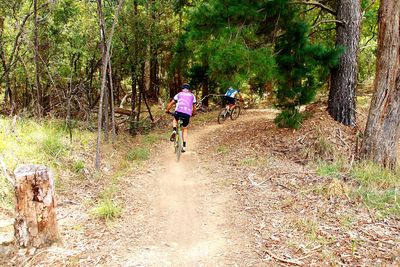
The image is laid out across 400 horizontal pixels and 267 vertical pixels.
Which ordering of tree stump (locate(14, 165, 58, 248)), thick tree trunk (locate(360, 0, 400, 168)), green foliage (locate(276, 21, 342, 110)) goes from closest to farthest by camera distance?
tree stump (locate(14, 165, 58, 248)), thick tree trunk (locate(360, 0, 400, 168)), green foliage (locate(276, 21, 342, 110))

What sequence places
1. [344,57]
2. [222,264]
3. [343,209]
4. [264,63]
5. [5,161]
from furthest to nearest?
[344,57] → [264,63] → [5,161] → [343,209] → [222,264]

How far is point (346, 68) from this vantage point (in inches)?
396

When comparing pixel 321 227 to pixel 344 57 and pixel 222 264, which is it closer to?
pixel 222 264

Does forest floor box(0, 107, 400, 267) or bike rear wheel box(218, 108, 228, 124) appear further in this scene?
bike rear wheel box(218, 108, 228, 124)

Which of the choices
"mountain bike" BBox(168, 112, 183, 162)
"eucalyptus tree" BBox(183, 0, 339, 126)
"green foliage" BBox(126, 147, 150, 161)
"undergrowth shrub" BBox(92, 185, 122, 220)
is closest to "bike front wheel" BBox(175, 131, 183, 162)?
"mountain bike" BBox(168, 112, 183, 162)

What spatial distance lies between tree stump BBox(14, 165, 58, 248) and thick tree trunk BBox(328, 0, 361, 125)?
329 inches

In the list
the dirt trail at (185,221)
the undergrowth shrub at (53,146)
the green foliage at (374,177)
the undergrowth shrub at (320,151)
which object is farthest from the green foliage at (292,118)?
the undergrowth shrub at (53,146)

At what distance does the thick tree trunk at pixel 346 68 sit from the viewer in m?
9.88

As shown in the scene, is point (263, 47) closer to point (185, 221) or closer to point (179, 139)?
point (179, 139)

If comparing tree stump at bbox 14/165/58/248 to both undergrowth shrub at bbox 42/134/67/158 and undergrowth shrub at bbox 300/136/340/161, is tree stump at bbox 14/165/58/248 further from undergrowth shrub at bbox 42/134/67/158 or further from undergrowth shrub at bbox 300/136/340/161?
undergrowth shrub at bbox 300/136/340/161

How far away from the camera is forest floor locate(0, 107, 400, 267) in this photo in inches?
179

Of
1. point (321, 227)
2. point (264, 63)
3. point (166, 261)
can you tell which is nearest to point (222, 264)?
point (166, 261)

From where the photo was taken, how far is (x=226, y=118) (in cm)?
1434

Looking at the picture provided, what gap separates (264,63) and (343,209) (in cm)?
426
